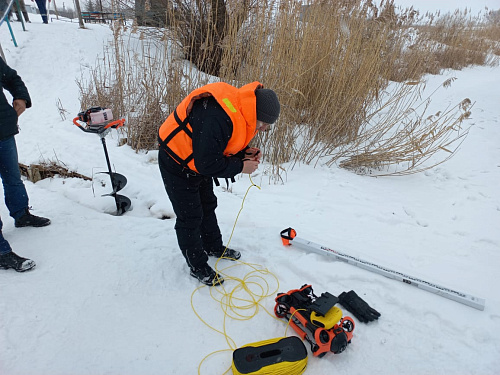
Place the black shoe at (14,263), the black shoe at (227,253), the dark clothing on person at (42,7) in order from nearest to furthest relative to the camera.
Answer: the black shoe at (14,263), the black shoe at (227,253), the dark clothing on person at (42,7)

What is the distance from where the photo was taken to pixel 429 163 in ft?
12.9

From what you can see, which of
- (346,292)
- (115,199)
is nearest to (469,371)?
(346,292)

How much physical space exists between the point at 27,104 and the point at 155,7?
16.4 feet

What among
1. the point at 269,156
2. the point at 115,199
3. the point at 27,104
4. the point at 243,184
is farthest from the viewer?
the point at 269,156

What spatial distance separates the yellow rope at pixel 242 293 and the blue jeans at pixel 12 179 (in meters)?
→ 1.58

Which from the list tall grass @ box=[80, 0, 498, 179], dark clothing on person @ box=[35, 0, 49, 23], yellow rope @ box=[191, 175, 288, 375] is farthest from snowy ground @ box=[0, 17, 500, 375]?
dark clothing on person @ box=[35, 0, 49, 23]

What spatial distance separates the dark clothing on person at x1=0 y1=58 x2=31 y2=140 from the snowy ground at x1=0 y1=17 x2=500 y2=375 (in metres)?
0.79

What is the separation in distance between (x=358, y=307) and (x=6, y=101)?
2.65 meters

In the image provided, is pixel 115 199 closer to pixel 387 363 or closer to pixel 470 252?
pixel 387 363

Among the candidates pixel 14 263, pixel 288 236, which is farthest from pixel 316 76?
pixel 14 263

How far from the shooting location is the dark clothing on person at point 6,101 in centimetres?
199

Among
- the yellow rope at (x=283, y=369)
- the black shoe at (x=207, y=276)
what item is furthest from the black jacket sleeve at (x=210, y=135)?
the yellow rope at (x=283, y=369)

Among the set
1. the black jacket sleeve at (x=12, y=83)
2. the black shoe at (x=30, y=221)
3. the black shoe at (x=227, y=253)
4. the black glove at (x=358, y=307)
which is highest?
the black jacket sleeve at (x=12, y=83)

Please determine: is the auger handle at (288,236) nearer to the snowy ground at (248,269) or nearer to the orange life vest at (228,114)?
the snowy ground at (248,269)
